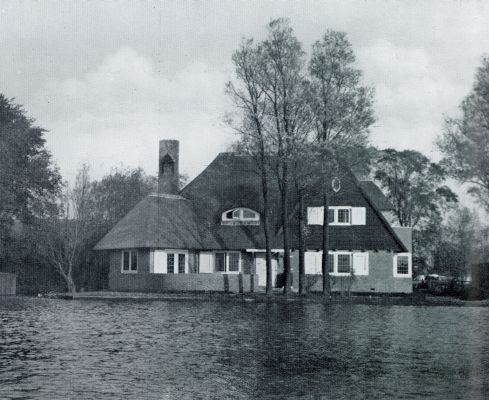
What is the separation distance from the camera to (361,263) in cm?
5472

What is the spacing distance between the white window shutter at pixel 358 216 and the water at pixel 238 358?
91.5 ft

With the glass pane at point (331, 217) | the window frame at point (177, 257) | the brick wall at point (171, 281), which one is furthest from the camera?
the glass pane at point (331, 217)

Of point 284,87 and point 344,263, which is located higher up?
point 284,87

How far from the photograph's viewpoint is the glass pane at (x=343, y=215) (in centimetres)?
5622

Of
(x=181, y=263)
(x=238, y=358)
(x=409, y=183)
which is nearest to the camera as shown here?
(x=238, y=358)

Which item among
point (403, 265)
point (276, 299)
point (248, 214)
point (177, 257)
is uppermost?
point (248, 214)

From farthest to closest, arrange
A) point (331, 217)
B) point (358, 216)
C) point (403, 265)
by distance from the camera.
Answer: point (331, 217), point (403, 265), point (358, 216)

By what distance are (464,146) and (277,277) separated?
644 inches

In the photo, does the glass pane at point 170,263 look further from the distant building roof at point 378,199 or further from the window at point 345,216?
the distant building roof at point 378,199

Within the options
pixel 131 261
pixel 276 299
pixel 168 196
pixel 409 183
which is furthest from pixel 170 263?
pixel 409 183

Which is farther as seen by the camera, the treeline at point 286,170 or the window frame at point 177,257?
the window frame at point 177,257

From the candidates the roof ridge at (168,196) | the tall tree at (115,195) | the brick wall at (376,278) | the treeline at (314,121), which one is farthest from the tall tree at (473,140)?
the tall tree at (115,195)

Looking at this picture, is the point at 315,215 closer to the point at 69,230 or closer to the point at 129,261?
the point at 129,261

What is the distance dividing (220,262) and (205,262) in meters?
1.06
